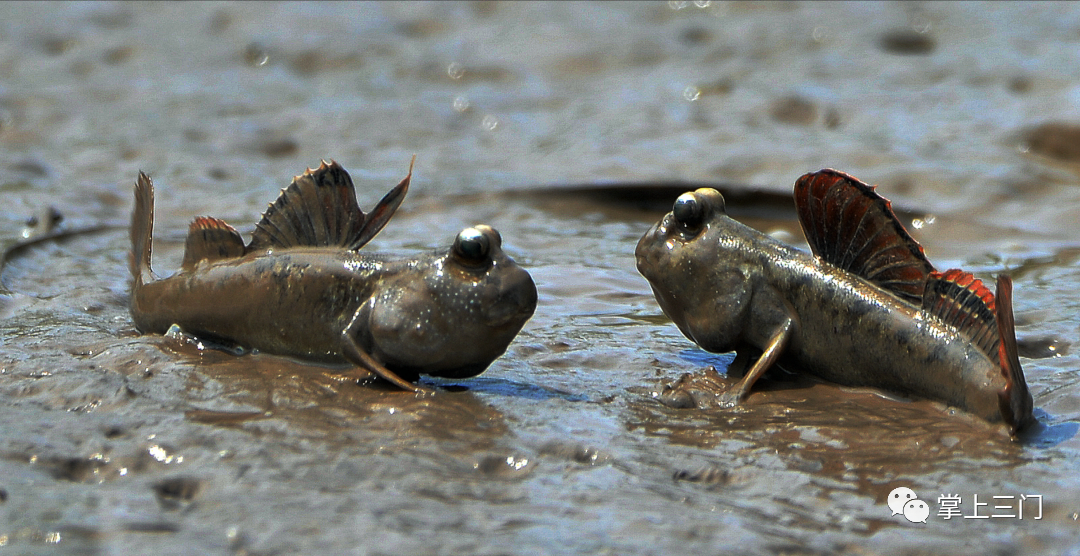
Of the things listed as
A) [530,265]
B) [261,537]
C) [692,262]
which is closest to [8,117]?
[530,265]

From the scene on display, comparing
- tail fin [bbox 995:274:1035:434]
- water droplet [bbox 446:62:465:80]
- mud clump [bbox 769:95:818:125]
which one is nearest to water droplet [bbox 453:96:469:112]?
water droplet [bbox 446:62:465:80]

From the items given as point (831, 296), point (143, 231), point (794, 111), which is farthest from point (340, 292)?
point (794, 111)

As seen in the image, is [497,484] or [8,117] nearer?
[497,484]

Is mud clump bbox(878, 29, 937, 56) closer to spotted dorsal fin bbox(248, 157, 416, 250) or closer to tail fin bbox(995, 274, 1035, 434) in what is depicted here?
tail fin bbox(995, 274, 1035, 434)

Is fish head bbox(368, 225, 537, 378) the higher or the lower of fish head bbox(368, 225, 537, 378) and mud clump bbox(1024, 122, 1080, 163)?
the lower

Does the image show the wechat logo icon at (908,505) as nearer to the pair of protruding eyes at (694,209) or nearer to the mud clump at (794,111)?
the pair of protruding eyes at (694,209)

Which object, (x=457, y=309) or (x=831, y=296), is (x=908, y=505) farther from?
(x=457, y=309)

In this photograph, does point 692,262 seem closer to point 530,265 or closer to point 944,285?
point 944,285
